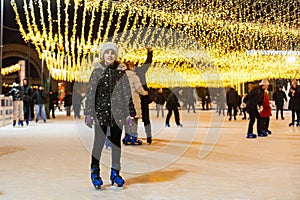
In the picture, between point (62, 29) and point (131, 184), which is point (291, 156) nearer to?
point (131, 184)

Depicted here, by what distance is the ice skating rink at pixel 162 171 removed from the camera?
14.9 ft

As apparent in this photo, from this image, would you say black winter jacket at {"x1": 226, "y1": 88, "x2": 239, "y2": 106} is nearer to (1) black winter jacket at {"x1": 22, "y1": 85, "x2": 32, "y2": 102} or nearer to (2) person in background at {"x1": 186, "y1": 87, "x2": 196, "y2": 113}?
(2) person in background at {"x1": 186, "y1": 87, "x2": 196, "y2": 113}

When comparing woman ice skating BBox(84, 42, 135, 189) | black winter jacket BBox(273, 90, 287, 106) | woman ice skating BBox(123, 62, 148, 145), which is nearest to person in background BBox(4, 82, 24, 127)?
woman ice skating BBox(123, 62, 148, 145)

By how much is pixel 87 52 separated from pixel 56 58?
5656 millimetres

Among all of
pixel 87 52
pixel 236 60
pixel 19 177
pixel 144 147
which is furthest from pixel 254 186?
pixel 236 60

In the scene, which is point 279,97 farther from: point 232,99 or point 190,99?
point 190,99

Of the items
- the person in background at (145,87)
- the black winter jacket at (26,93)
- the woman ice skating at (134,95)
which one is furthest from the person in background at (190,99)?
the woman ice skating at (134,95)

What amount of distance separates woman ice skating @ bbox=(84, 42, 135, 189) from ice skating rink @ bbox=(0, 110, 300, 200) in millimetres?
263

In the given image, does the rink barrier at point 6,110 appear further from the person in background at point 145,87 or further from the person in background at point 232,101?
the person in background at point 232,101

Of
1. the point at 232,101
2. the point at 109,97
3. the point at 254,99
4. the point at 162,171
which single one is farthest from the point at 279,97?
the point at 109,97

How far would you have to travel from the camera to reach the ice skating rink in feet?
14.9

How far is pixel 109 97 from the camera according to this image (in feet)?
15.8

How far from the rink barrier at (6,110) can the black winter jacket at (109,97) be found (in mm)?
10026

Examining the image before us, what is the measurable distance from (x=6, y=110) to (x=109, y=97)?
434 inches
